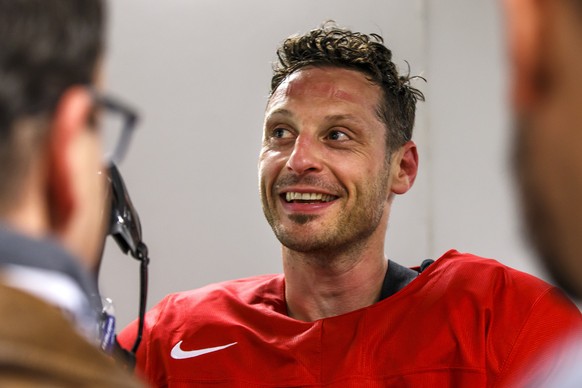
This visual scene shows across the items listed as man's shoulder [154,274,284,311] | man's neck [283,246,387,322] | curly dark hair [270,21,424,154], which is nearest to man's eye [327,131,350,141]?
curly dark hair [270,21,424,154]

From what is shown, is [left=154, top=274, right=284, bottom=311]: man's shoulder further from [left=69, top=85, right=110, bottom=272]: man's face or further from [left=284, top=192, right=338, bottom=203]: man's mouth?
[left=69, top=85, right=110, bottom=272]: man's face

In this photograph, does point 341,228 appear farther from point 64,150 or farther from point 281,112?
point 64,150

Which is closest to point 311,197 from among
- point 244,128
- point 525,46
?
point 244,128

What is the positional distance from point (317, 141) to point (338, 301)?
35cm

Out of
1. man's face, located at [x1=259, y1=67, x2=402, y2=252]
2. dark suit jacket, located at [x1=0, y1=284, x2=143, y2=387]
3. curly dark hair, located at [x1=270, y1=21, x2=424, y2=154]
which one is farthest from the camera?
curly dark hair, located at [x1=270, y1=21, x2=424, y2=154]

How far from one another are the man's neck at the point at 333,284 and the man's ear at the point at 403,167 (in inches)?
7.0

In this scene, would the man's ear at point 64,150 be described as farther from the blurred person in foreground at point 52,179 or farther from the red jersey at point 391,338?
the red jersey at point 391,338

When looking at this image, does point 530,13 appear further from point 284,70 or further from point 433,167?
point 433,167

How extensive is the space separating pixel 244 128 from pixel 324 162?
3.28 ft

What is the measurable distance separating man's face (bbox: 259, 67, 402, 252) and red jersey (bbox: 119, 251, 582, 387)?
0.18 m

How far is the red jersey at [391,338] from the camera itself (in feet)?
5.42

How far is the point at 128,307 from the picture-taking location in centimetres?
274

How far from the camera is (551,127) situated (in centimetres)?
55

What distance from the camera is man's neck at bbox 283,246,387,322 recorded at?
6.25 ft
